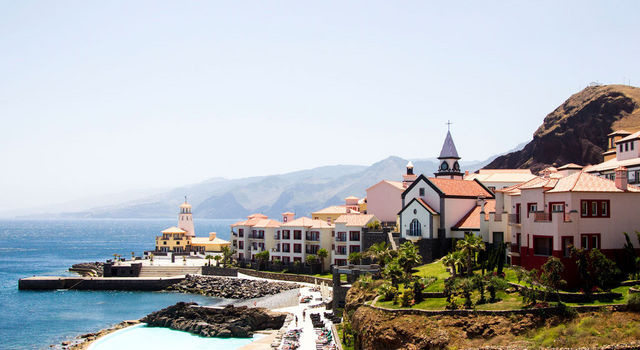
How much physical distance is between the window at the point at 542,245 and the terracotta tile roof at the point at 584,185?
10.7 feet

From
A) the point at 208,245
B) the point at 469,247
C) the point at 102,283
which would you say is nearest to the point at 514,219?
the point at 469,247

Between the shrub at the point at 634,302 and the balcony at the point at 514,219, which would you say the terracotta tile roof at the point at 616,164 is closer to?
the balcony at the point at 514,219

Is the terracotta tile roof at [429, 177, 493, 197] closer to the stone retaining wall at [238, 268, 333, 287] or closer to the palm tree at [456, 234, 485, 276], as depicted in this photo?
the palm tree at [456, 234, 485, 276]

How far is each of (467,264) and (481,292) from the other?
20.7 ft

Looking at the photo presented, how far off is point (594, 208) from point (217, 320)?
130ft

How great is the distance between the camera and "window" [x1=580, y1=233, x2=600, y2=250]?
3859cm

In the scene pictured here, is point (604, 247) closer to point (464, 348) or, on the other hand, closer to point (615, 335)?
point (615, 335)

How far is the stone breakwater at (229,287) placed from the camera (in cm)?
8138

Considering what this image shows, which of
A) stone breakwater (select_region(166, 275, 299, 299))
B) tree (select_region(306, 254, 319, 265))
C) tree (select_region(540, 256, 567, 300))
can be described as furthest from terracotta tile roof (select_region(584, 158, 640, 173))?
stone breakwater (select_region(166, 275, 299, 299))

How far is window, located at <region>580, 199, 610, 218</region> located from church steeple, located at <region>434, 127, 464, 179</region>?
141ft

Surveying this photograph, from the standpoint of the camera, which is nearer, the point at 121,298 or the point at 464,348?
the point at 464,348

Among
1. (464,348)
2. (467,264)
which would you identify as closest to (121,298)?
(467,264)

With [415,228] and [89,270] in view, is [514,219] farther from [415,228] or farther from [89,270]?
[89,270]

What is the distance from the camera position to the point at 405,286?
4681cm
